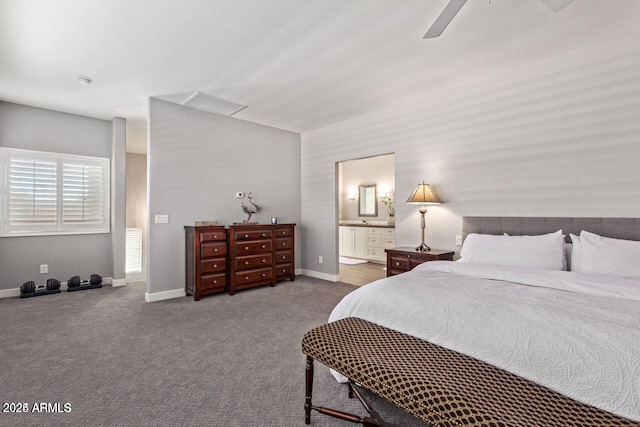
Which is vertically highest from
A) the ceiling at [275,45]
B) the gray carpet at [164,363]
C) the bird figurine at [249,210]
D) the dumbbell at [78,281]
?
the ceiling at [275,45]

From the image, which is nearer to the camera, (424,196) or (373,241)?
→ (424,196)

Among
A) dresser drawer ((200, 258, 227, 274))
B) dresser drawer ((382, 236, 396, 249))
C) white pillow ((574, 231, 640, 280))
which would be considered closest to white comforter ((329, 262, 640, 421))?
white pillow ((574, 231, 640, 280))

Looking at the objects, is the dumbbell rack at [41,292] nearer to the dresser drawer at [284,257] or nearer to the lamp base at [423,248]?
the dresser drawer at [284,257]

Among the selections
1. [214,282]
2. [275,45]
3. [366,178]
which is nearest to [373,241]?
[366,178]

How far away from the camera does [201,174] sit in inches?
181

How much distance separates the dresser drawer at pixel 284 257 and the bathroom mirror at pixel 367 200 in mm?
3350

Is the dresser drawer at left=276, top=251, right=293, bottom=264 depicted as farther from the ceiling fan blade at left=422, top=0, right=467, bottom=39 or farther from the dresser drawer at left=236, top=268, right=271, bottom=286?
the ceiling fan blade at left=422, top=0, right=467, bottom=39

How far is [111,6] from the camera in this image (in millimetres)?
2285

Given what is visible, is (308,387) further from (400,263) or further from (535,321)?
(400,263)

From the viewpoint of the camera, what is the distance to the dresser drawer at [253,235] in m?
4.50

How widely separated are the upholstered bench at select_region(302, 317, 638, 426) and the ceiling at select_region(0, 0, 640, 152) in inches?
90.3

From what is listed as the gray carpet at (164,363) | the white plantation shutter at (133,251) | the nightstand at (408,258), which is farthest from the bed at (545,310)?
the white plantation shutter at (133,251)

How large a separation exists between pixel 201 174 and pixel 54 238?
2354 millimetres

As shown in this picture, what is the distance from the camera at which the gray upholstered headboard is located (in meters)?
2.68
